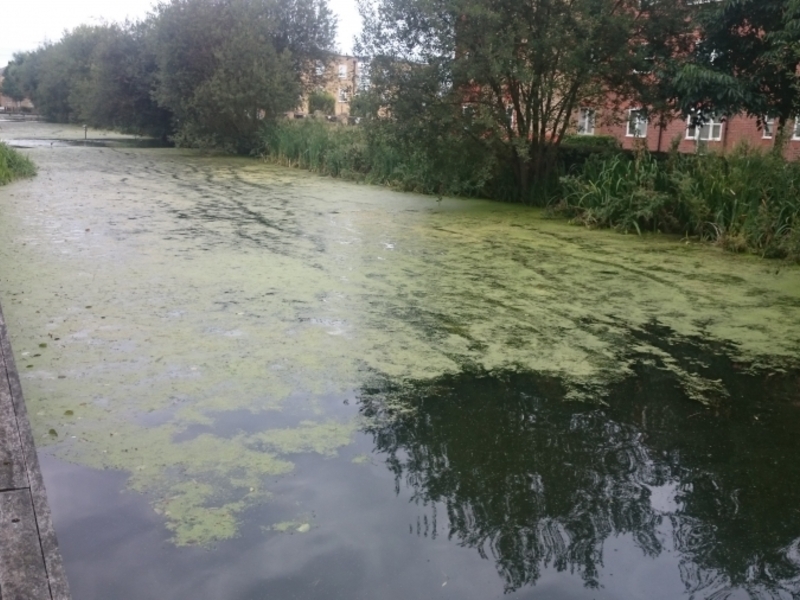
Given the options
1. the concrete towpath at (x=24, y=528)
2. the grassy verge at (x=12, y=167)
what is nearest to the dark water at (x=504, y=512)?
the concrete towpath at (x=24, y=528)

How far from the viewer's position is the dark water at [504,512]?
7.36ft

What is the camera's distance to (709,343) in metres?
4.49

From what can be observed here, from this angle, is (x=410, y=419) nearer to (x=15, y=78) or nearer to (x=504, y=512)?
(x=504, y=512)

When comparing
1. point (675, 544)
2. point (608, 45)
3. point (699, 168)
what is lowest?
point (675, 544)

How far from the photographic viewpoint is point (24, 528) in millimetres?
2012

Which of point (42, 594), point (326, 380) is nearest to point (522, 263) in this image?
point (326, 380)

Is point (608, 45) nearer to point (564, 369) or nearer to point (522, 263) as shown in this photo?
point (522, 263)

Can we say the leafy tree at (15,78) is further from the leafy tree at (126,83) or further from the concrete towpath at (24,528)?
the concrete towpath at (24,528)

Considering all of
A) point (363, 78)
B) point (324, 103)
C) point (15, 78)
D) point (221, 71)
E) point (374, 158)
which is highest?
point (15, 78)

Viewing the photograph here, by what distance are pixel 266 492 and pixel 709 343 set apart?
2.90 meters

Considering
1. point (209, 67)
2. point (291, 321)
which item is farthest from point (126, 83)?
point (291, 321)

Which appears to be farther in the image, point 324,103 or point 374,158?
point 324,103

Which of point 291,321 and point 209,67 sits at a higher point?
point 209,67

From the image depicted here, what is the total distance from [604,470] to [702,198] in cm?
563
